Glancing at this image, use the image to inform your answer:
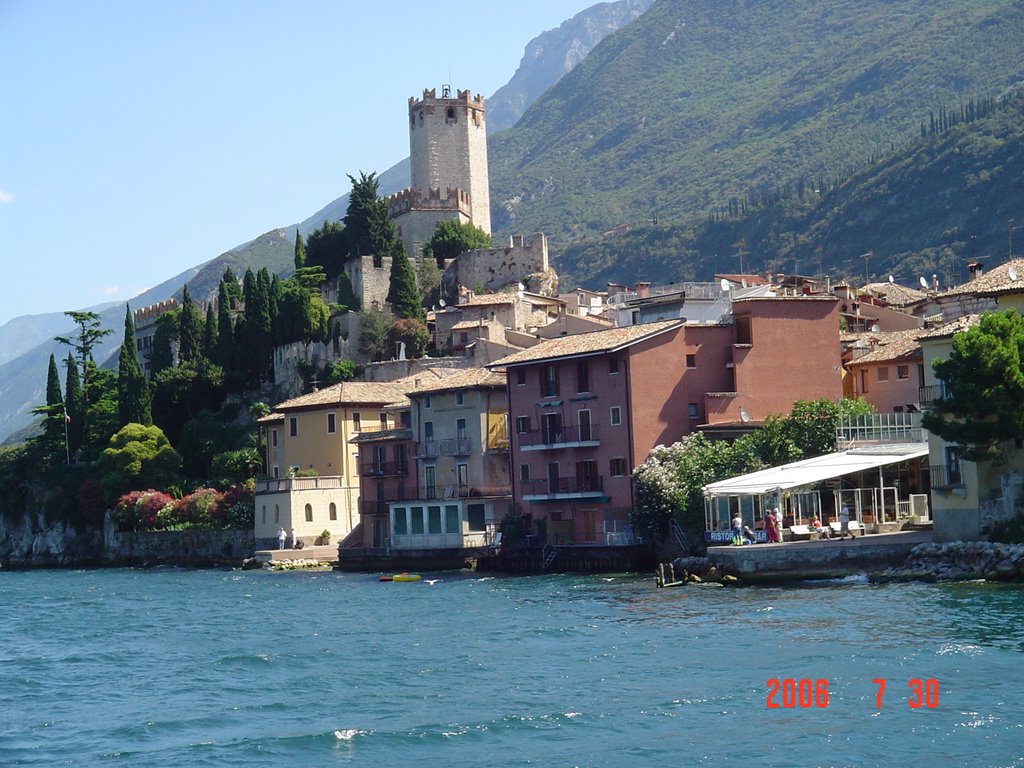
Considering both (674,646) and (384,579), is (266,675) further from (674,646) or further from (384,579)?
(384,579)

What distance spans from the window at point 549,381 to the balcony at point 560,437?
132 centimetres

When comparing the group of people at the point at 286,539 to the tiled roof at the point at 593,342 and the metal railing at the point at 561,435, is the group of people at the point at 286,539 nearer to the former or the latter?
the tiled roof at the point at 593,342

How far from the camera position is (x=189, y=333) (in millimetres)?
99875

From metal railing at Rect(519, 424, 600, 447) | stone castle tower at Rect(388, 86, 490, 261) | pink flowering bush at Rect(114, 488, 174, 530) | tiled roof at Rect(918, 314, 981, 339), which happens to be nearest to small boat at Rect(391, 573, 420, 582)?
metal railing at Rect(519, 424, 600, 447)

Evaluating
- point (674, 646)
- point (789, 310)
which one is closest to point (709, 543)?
point (789, 310)

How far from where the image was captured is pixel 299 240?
10669cm

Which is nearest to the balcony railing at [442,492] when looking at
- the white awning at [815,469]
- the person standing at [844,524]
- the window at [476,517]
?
the window at [476,517]

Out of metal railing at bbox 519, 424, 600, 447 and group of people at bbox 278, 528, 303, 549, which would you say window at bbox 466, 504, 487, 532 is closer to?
metal railing at bbox 519, 424, 600, 447

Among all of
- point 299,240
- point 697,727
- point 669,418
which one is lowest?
point 697,727

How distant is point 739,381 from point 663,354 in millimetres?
2929

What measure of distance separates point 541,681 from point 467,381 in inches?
1385

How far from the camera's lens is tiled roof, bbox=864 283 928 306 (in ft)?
290

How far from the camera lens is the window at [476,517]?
63.7 metres
